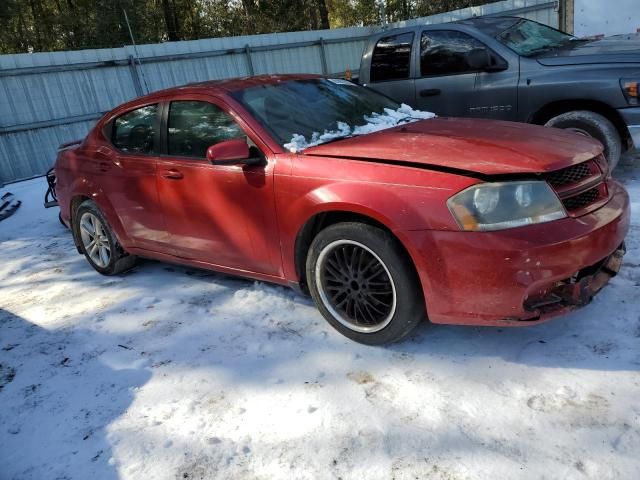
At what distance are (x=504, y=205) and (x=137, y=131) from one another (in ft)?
9.84

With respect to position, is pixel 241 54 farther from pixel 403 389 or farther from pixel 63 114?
pixel 403 389

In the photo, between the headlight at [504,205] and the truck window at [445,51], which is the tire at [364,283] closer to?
the headlight at [504,205]

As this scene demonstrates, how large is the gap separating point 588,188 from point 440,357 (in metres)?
1.20

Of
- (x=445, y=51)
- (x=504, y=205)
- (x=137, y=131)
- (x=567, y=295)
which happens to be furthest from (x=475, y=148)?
(x=445, y=51)

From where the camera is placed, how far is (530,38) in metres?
5.87

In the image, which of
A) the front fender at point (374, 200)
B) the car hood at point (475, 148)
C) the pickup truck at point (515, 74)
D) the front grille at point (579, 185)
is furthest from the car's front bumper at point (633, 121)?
the front fender at point (374, 200)

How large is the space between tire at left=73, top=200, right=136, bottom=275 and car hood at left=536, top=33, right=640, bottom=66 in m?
4.54

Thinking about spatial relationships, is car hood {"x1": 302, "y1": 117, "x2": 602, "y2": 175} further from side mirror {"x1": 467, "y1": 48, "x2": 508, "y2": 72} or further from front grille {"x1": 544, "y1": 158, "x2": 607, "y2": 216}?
side mirror {"x1": 467, "y1": 48, "x2": 508, "y2": 72}

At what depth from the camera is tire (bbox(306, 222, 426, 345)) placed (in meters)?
2.75

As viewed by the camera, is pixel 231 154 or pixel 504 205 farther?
pixel 231 154

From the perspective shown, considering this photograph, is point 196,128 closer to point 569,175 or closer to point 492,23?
point 569,175

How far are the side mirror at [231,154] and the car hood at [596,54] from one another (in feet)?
12.0

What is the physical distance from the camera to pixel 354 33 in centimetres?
1736

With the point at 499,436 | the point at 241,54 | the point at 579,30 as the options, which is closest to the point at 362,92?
the point at 499,436
